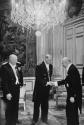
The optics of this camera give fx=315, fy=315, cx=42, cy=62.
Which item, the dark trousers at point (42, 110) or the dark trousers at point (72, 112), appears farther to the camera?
the dark trousers at point (42, 110)

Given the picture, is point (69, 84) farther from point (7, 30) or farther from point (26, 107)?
point (7, 30)

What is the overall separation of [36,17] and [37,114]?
2.42 metres

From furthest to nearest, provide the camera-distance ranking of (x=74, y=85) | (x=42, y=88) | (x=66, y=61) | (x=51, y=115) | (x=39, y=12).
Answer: (x=39, y=12), (x=51, y=115), (x=42, y=88), (x=66, y=61), (x=74, y=85)

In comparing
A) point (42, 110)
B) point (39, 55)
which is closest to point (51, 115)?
point (42, 110)

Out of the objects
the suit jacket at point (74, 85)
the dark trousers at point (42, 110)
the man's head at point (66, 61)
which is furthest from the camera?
the dark trousers at point (42, 110)

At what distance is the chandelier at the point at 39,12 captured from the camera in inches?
282

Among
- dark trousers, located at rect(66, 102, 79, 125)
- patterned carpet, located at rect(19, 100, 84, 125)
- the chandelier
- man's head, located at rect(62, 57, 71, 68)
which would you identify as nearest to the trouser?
patterned carpet, located at rect(19, 100, 84, 125)

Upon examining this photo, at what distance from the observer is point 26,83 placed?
7.35 meters

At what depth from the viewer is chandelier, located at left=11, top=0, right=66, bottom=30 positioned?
7.15 metres

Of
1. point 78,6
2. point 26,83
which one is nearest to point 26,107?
point 26,83

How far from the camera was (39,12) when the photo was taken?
7.38m

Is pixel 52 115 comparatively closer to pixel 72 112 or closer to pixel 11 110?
pixel 11 110

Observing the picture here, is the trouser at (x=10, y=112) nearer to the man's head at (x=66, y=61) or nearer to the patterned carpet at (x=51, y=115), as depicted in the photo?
the patterned carpet at (x=51, y=115)

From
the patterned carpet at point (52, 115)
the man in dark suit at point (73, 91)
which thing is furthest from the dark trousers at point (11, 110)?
the man in dark suit at point (73, 91)
